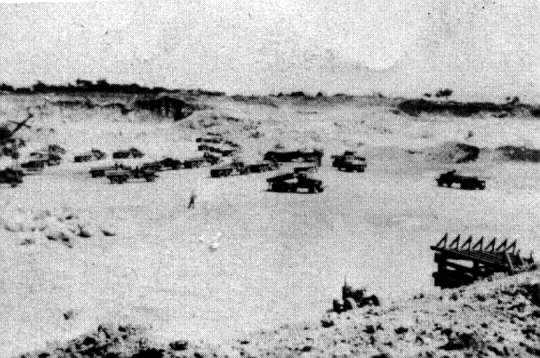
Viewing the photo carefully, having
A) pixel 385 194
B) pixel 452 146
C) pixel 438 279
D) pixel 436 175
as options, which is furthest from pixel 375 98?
pixel 438 279

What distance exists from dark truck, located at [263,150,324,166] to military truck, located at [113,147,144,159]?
447 inches

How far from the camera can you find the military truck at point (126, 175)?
32.7 metres

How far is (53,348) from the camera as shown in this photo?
6926mm

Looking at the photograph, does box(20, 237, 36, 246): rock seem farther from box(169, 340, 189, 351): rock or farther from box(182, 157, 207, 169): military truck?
box(182, 157, 207, 169): military truck

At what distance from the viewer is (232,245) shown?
18875mm

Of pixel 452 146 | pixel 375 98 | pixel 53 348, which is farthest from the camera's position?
pixel 375 98

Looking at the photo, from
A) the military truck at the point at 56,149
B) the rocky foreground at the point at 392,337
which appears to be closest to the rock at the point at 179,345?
the rocky foreground at the point at 392,337

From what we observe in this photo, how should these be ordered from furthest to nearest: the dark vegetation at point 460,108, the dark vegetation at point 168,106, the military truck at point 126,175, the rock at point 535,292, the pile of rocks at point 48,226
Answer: the dark vegetation at point 168,106, the dark vegetation at point 460,108, the military truck at point 126,175, the pile of rocks at point 48,226, the rock at point 535,292

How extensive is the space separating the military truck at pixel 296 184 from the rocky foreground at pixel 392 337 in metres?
21.1

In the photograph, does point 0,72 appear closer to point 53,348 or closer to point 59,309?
point 59,309

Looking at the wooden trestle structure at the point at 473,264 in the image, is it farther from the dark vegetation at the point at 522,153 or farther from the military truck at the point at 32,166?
the military truck at the point at 32,166

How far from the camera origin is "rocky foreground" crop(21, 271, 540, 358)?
20.3 feet

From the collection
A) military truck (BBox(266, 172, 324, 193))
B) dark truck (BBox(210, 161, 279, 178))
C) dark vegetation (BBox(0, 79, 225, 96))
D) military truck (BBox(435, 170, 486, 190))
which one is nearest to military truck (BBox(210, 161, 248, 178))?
dark truck (BBox(210, 161, 279, 178))

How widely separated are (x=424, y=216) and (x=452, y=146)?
22296 millimetres
